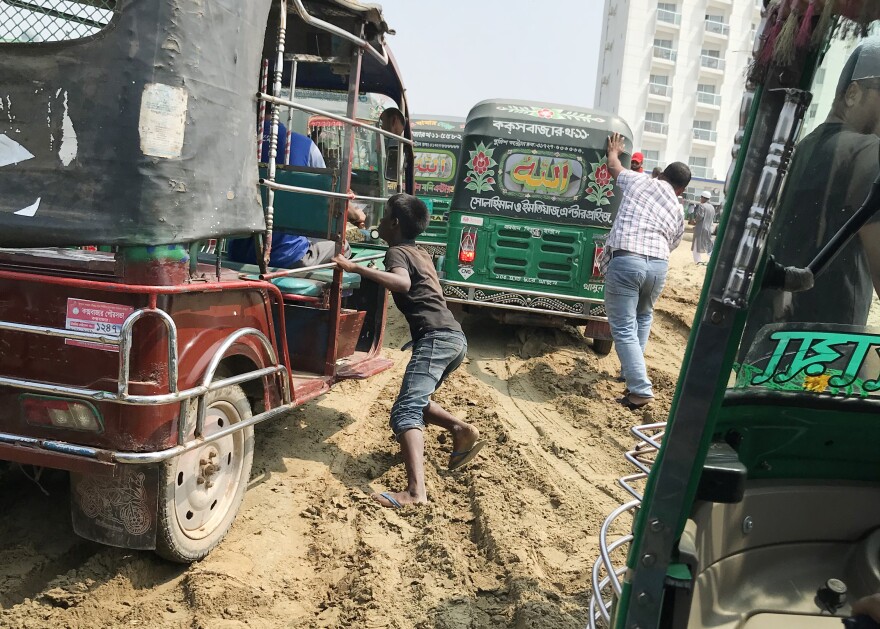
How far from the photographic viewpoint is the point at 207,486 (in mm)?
3264

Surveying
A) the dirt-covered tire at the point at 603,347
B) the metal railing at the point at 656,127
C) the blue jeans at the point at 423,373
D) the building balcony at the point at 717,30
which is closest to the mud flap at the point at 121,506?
the blue jeans at the point at 423,373

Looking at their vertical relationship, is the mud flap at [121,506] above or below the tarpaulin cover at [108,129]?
below

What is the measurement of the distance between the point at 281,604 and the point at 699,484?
83.0 inches

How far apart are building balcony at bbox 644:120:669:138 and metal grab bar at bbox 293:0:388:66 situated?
5257 centimetres

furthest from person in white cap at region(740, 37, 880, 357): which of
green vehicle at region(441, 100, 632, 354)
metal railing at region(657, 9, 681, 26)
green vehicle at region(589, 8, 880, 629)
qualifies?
metal railing at region(657, 9, 681, 26)

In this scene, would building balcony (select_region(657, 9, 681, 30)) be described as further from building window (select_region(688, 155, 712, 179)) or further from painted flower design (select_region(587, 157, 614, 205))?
painted flower design (select_region(587, 157, 614, 205))

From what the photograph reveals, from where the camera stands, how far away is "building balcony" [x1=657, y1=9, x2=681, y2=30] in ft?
177

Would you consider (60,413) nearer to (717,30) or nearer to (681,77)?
(681,77)

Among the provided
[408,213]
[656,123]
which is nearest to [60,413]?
[408,213]

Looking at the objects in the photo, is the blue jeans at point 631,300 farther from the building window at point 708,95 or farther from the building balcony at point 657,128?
the building window at point 708,95

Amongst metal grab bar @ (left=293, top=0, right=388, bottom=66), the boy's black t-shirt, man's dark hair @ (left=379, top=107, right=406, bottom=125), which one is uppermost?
metal grab bar @ (left=293, top=0, right=388, bottom=66)

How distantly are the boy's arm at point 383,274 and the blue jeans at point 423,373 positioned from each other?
1.26 feet

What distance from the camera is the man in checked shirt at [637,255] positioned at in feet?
19.8

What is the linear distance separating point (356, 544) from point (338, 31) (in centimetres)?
284
